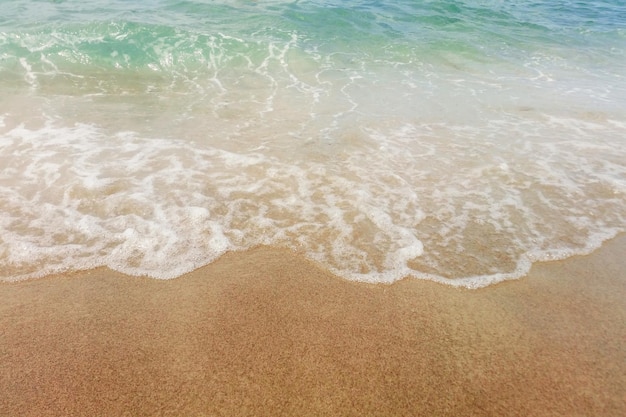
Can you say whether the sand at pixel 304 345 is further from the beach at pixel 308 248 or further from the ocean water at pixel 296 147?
the ocean water at pixel 296 147

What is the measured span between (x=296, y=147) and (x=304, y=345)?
3.22m

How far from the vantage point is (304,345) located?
100 inches

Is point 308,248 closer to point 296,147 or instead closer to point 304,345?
point 304,345

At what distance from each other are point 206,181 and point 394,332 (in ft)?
8.71

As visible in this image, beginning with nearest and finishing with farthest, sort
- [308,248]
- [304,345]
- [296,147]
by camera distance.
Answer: [304,345], [308,248], [296,147]

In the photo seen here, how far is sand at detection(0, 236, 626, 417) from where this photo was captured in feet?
7.27

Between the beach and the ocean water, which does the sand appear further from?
the ocean water

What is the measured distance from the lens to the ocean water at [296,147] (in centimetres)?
349

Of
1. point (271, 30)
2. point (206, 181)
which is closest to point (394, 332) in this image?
point (206, 181)

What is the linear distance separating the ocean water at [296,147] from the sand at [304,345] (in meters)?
0.25

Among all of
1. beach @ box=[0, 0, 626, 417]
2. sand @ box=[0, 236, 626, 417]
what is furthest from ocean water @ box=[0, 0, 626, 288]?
A: sand @ box=[0, 236, 626, 417]

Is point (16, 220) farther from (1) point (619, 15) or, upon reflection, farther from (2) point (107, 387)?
(1) point (619, 15)

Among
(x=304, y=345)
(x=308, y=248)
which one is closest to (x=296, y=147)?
(x=308, y=248)

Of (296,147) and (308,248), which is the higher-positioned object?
(296,147)
